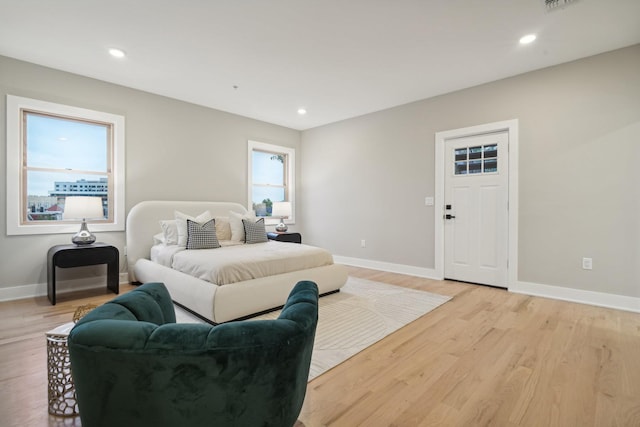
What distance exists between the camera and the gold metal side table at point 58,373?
5.20ft

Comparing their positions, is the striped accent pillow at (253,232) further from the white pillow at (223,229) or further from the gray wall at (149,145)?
the gray wall at (149,145)

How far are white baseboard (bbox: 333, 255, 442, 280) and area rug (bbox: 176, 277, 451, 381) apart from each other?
0.85 m

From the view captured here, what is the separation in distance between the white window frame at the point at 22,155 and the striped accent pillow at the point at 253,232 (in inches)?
65.1

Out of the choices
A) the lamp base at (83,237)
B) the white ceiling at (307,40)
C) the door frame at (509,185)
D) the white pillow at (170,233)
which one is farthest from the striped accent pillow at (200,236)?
the door frame at (509,185)

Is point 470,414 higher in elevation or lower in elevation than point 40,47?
lower

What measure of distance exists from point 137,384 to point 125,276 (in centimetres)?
396

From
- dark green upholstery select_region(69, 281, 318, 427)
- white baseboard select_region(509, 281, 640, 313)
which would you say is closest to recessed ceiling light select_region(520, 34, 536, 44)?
white baseboard select_region(509, 281, 640, 313)

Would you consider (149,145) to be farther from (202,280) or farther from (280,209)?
(202,280)

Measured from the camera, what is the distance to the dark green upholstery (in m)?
0.88

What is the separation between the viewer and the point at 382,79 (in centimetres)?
403

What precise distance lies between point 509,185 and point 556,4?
6.62 feet

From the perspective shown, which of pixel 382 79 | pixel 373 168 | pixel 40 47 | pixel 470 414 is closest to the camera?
pixel 470 414

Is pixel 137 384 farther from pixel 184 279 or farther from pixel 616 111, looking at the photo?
pixel 616 111

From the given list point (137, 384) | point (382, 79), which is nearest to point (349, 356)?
point (137, 384)
